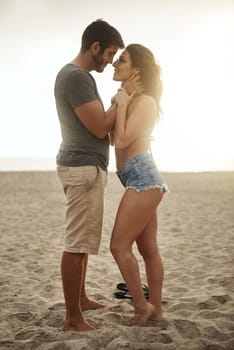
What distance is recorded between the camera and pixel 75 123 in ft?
10.8

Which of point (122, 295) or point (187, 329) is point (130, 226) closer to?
point (187, 329)

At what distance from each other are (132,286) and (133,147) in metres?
1.11

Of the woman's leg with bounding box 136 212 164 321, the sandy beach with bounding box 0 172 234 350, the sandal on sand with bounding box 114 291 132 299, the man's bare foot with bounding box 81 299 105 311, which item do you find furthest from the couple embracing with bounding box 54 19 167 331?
the sandal on sand with bounding box 114 291 132 299

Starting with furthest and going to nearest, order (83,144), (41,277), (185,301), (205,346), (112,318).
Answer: (41,277), (185,301), (112,318), (83,144), (205,346)

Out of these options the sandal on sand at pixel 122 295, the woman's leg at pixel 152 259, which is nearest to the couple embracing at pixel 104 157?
the woman's leg at pixel 152 259

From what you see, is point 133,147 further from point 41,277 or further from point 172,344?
point 41,277

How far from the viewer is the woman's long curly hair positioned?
3.24 m

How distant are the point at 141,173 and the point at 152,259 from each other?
786mm

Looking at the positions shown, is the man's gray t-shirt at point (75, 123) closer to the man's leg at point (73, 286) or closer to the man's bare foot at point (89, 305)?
the man's leg at point (73, 286)

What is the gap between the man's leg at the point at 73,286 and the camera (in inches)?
129

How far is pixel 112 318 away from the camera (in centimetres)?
369

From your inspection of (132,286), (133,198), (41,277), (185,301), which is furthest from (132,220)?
(41,277)

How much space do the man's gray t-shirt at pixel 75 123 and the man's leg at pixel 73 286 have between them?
0.76 meters

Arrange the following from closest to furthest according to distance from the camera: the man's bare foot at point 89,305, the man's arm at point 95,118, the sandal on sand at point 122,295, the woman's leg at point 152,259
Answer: the man's arm at point 95,118
the woman's leg at point 152,259
the man's bare foot at point 89,305
the sandal on sand at point 122,295
